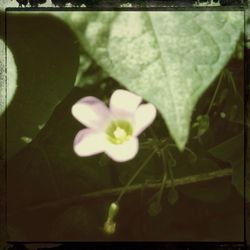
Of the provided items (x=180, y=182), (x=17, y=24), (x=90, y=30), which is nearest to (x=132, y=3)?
(x=90, y=30)

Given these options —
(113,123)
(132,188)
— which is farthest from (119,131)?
(132,188)

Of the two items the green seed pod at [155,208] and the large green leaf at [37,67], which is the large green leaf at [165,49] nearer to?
the large green leaf at [37,67]

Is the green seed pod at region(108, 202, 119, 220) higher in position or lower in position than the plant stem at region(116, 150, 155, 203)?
lower

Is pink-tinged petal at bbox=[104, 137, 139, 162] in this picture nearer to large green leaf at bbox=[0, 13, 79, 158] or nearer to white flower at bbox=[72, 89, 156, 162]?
white flower at bbox=[72, 89, 156, 162]

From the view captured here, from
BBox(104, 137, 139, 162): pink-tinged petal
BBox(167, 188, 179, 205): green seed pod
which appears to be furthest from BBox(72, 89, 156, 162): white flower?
BBox(167, 188, 179, 205): green seed pod

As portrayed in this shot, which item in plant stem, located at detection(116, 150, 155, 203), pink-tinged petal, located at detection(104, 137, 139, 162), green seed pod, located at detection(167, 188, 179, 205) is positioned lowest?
green seed pod, located at detection(167, 188, 179, 205)

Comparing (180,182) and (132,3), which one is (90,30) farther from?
(180,182)
